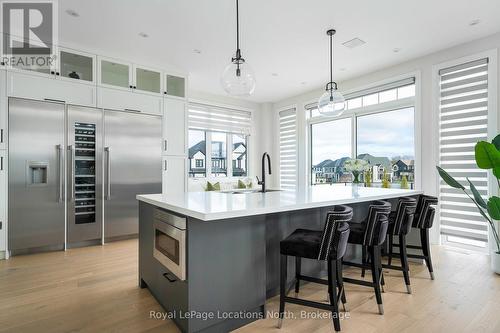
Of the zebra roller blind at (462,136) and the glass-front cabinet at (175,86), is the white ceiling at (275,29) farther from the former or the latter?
the zebra roller blind at (462,136)

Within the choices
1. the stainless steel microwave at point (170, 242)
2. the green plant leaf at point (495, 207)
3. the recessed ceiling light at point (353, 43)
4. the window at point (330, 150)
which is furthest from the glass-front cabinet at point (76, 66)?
the green plant leaf at point (495, 207)

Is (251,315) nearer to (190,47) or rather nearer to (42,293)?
(42,293)

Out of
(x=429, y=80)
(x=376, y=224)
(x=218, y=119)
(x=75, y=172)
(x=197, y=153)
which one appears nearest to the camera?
(x=376, y=224)

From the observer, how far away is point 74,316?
2.13 meters

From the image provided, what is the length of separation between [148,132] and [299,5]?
3.03 metres

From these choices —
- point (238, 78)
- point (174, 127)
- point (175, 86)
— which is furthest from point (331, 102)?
point (175, 86)

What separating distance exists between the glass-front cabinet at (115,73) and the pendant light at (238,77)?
2.59 metres

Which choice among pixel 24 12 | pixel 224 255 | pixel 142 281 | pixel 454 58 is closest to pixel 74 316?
pixel 142 281

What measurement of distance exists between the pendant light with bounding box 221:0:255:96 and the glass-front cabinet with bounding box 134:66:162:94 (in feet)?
8.48

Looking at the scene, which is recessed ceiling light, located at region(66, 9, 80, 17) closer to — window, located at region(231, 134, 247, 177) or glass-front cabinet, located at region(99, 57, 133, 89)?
glass-front cabinet, located at region(99, 57, 133, 89)

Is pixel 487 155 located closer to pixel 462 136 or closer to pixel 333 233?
pixel 462 136

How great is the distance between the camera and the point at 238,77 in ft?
8.41

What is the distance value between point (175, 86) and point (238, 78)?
2837 mm

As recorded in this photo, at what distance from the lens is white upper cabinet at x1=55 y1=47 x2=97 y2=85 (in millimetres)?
3941
